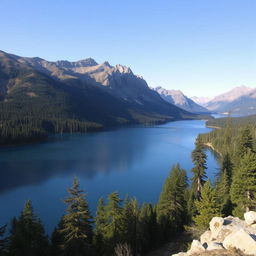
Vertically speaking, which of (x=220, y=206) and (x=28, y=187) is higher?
(x=220, y=206)

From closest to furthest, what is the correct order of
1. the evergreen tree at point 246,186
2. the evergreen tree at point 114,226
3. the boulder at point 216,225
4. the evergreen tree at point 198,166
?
the boulder at point 216,225 → the evergreen tree at point 114,226 → the evergreen tree at point 246,186 → the evergreen tree at point 198,166

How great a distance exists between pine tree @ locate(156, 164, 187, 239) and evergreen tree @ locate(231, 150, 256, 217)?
9.33 m

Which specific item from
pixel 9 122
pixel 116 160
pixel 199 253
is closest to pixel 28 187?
pixel 116 160

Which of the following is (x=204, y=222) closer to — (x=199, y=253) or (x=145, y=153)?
(x=199, y=253)

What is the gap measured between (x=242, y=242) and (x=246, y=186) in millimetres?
21867

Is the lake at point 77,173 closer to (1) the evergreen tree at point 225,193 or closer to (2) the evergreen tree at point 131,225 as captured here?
(2) the evergreen tree at point 131,225

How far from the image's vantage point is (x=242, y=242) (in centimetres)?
1588

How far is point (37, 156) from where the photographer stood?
402 feet

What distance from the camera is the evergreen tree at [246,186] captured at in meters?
35.3

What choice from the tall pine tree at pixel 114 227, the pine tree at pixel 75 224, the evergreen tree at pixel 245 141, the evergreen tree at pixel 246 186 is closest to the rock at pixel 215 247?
the pine tree at pixel 75 224

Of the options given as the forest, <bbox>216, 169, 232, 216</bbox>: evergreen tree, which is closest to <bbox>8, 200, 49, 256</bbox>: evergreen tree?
the forest

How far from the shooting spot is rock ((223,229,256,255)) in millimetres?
15359

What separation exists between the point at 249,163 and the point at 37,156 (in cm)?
10693

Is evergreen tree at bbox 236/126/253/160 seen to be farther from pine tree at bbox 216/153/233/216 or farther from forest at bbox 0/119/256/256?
pine tree at bbox 216/153/233/216
